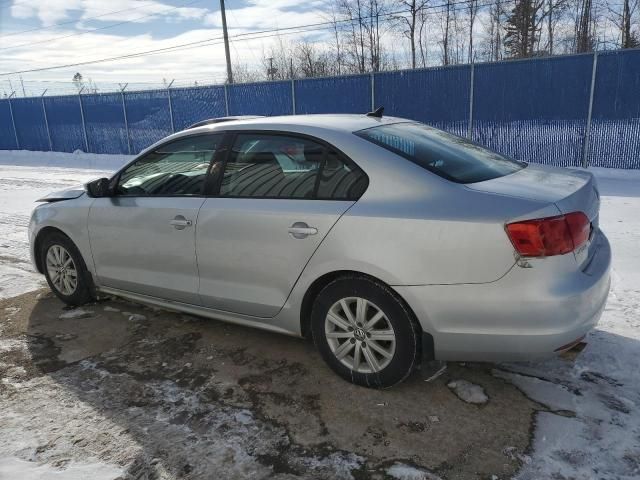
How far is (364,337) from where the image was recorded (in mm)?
3023

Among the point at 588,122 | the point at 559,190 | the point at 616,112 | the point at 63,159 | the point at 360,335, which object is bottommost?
the point at 360,335

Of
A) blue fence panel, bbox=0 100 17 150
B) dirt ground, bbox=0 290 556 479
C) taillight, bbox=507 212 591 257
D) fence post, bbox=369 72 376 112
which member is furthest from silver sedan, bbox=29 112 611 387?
blue fence panel, bbox=0 100 17 150

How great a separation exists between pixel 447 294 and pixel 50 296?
157 inches

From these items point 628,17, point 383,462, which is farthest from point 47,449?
point 628,17

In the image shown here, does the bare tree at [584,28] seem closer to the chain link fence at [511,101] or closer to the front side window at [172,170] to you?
the chain link fence at [511,101]

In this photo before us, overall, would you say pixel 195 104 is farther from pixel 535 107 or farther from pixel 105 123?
pixel 535 107

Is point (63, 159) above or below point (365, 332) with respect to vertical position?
above

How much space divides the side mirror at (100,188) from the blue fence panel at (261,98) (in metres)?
10.8

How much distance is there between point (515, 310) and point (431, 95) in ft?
34.1

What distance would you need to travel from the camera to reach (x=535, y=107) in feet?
35.9

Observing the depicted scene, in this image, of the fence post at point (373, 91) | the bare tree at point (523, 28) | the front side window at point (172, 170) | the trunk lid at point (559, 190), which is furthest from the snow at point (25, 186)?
the bare tree at point (523, 28)

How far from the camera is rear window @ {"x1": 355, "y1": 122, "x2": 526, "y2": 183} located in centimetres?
301

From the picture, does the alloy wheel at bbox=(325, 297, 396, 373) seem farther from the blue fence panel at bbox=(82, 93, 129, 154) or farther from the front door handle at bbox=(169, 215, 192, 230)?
the blue fence panel at bbox=(82, 93, 129, 154)

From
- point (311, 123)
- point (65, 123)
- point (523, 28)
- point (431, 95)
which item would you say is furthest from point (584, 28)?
point (311, 123)
